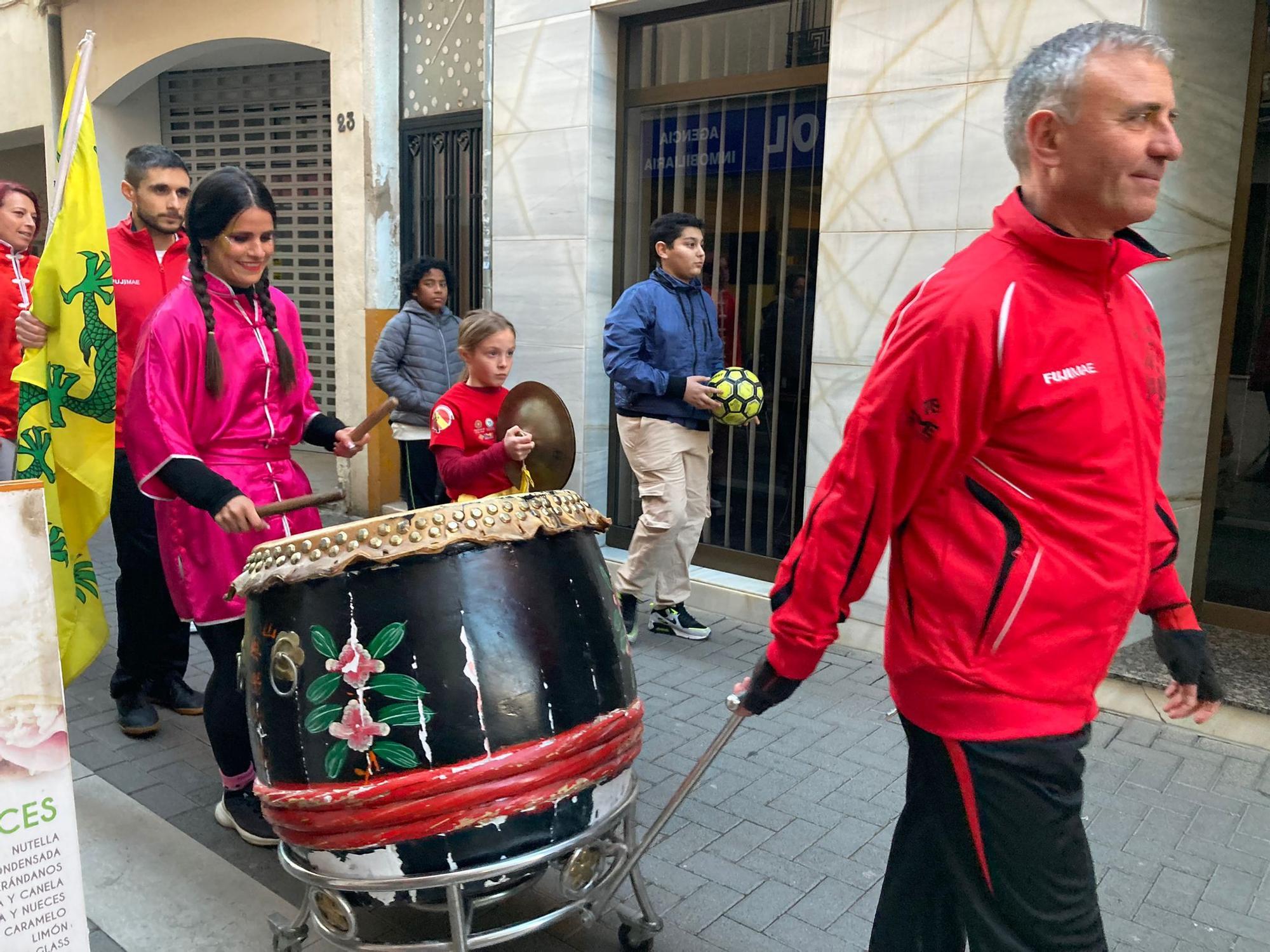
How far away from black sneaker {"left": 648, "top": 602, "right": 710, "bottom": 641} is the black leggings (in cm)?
246

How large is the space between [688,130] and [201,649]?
152 inches

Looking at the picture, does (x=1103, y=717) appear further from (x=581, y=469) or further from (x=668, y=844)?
(x=581, y=469)

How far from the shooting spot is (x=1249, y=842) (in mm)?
3424

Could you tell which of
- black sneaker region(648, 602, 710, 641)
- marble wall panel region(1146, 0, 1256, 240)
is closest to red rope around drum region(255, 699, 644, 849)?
black sneaker region(648, 602, 710, 641)

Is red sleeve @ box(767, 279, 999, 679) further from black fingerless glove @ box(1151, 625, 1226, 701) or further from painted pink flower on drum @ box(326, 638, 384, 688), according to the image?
painted pink flower on drum @ box(326, 638, 384, 688)

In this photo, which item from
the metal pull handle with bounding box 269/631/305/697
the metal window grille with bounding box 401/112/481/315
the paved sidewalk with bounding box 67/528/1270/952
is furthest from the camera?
the metal window grille with bounding box 401/112/481/315

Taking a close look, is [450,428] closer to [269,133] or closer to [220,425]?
[220,425]

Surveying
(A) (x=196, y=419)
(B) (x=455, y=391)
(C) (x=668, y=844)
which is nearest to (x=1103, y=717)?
(C) (x=668, y=844)

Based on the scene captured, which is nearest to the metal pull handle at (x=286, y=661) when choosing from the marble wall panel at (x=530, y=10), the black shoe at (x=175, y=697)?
the black shoe at (x=175, y=697)

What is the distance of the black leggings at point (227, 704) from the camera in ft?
10.8

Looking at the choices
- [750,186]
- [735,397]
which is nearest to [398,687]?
[735,397]

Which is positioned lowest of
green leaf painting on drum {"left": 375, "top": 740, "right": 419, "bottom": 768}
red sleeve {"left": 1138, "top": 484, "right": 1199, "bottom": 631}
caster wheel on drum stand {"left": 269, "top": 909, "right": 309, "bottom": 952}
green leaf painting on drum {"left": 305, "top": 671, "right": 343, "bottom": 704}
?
caster wheel on drum stand {"left": 269, "top": 909, "right": 309, "bottom": 952}

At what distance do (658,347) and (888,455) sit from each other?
342 centimetres

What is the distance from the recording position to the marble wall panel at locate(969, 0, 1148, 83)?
4.37 metres
